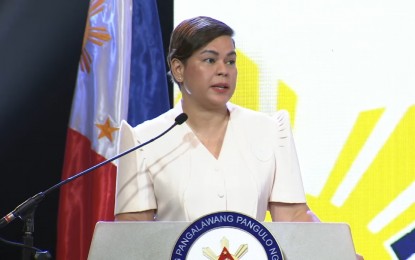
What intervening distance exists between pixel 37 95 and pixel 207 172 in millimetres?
1479

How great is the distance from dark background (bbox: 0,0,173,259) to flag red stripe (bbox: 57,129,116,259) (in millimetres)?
248

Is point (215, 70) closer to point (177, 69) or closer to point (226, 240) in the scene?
point (177, 69)

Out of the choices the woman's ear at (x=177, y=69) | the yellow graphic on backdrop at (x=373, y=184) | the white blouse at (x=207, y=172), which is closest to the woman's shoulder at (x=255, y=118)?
the white blouse at (x=207, y=172)

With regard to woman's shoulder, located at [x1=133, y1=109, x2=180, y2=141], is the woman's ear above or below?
above

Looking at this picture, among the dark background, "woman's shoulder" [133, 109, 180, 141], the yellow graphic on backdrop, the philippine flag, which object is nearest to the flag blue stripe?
the philippine flag

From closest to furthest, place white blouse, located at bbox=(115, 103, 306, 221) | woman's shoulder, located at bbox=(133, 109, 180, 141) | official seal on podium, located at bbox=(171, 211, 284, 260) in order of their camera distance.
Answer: official seal on podium, located at bbox=(171, 211, 284, 260), white blouse, located at bbox=(115, 103, 306, 221), woman's shoulder, located at bbox=(133, 109, 180, 141)

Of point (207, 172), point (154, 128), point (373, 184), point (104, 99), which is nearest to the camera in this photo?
point (207, 172)

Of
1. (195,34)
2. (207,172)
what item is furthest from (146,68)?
(207,172)

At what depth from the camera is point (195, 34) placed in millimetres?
2189

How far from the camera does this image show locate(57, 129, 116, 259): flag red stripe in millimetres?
3100

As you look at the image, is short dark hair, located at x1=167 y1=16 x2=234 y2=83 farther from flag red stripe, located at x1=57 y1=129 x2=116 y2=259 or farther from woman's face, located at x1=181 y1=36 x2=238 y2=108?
flag red stripe, located at x1=57 y1=129 x2=116 y2=259

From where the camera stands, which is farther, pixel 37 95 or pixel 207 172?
pixel 37 95

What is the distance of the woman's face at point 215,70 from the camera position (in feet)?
7.14

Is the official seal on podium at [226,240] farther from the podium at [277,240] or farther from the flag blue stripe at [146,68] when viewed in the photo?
the flag blue stripe at [146,68]
